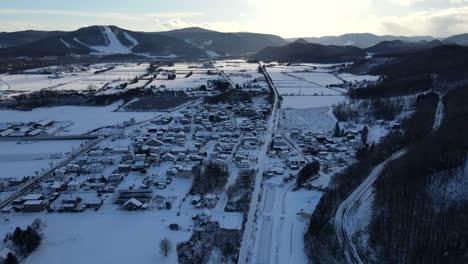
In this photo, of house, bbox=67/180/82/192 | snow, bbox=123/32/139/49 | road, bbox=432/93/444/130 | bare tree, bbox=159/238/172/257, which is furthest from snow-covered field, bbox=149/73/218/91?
snow, bbox=123/32/139/49

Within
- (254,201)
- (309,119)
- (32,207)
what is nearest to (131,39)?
(309,119)

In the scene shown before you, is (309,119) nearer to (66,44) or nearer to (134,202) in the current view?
(134,202)

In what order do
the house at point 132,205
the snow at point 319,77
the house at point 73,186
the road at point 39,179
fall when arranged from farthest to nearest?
the snow at point 319,77, the house at point 73,186, the road at point 39,179, the house at point 132,205

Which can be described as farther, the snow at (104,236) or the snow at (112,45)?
the snow at (112,45)

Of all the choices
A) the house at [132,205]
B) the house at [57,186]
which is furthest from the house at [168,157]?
the house at [132,205]

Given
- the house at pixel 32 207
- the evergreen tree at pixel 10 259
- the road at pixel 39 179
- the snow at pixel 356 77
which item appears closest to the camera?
the evergreen tree at pixel 10 259

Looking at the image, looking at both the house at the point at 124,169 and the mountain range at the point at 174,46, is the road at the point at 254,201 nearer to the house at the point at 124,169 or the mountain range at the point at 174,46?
the house at the point at 124,169

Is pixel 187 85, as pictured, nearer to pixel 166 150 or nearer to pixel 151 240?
pixel 166 150
